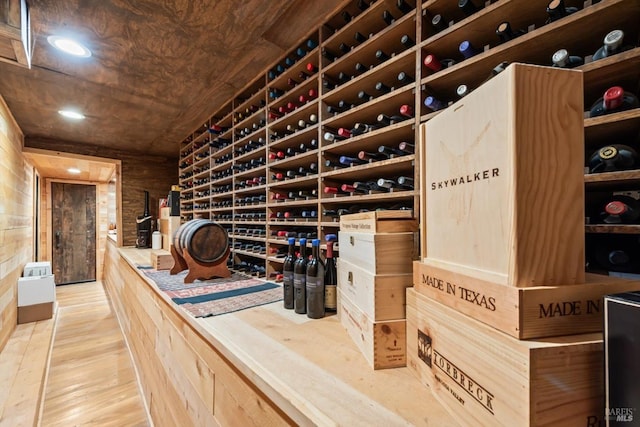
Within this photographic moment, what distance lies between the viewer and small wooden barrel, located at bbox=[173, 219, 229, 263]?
1.84 metres

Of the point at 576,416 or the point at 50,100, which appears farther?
the point at 50,100

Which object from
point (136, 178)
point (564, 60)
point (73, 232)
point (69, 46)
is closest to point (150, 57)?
point (69, 46)

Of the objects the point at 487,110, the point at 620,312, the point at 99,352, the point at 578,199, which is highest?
the point at 487,110

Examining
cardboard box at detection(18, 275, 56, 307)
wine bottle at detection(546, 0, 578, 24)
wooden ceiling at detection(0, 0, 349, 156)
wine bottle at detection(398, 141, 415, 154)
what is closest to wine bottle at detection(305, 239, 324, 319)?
wine bottle at detection(398, 141, 415, 154)

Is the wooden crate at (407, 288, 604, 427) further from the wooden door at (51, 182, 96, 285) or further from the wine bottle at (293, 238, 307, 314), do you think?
the wooden door at (51, 182, 96, 285)

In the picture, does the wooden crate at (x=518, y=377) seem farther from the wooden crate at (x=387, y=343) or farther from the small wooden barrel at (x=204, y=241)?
the small wooden barrel at (x=204, y=241)

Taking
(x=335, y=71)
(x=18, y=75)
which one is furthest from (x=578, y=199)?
(x=18, y=75)

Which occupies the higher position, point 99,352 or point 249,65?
point 249,65

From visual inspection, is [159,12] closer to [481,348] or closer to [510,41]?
[510,41]

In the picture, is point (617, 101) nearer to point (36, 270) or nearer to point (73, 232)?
point (36, 270)

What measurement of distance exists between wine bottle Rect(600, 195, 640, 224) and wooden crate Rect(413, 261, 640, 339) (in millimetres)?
327

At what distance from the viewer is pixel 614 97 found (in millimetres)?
718

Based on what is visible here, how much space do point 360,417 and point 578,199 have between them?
635mm

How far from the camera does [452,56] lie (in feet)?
4.00
